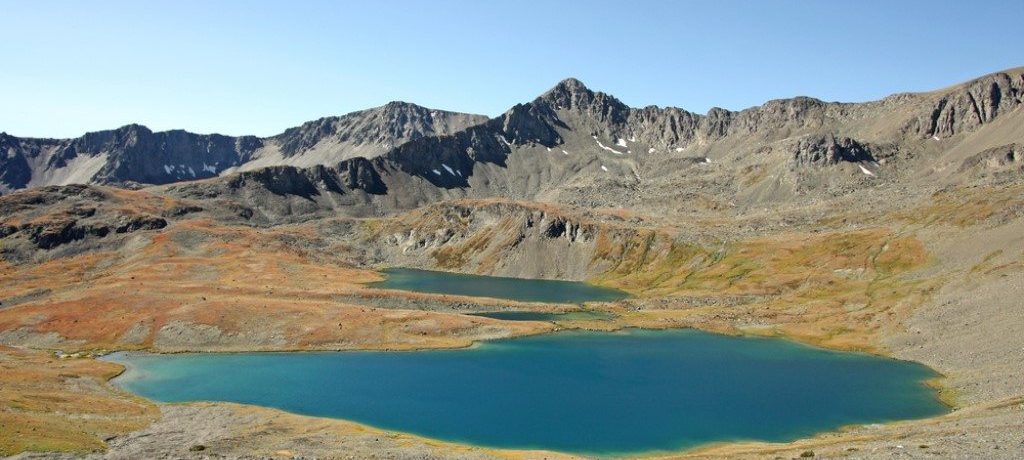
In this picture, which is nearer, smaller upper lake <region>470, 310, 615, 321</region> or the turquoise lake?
the turquoise lake

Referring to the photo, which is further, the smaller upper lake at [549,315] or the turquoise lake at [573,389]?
the smaller upper lake at [549,315]

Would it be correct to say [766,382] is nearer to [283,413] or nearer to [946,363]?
[946,363]

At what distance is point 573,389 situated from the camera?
95.4 meters

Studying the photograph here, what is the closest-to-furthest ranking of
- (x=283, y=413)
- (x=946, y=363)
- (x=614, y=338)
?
(x=283, y=413) → (x=946, y=363) → (x=614, y=338)

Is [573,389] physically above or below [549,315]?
above

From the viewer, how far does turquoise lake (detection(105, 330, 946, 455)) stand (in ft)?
254

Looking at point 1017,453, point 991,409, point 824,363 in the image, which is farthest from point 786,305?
point 1017,453

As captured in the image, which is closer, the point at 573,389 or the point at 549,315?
the point at 573,389

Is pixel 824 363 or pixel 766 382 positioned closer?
pixel 766 382

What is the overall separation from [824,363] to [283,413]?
90.7m

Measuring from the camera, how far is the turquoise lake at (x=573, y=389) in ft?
254

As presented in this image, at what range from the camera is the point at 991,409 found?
72375 mm

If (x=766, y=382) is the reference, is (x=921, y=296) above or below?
above

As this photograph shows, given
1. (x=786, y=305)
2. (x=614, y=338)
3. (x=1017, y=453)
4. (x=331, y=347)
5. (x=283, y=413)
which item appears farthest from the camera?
(x=786, y=305)
